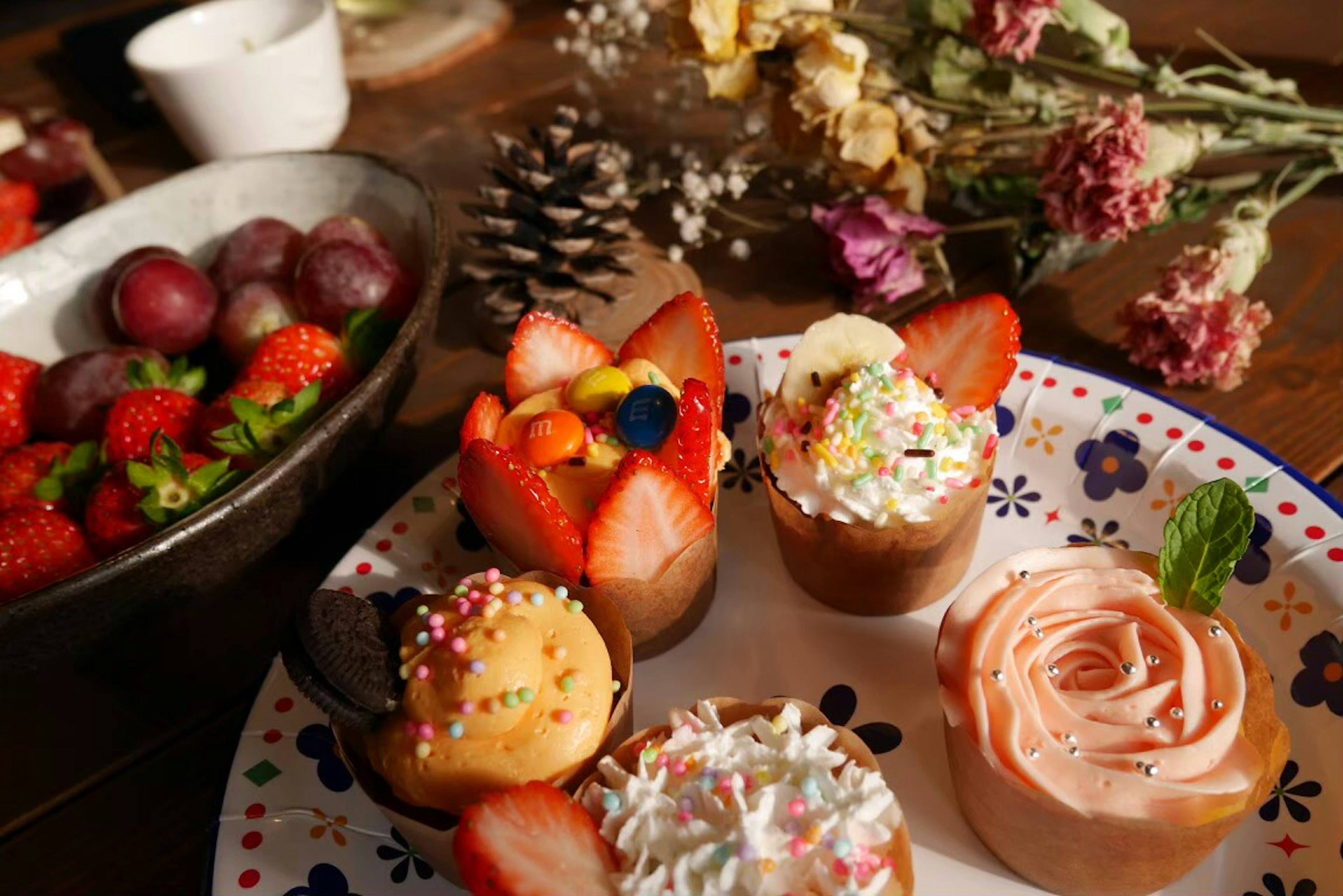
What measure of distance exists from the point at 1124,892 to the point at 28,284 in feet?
5.99

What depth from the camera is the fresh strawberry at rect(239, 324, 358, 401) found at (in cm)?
142

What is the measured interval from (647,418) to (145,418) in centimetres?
74

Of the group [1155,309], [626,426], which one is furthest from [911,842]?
[1155,309]

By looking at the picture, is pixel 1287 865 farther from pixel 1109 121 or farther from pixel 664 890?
pixel 1109 121

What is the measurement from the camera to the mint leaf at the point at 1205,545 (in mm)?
1045

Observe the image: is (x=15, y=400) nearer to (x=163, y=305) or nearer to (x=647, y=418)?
(x=163, y=305)

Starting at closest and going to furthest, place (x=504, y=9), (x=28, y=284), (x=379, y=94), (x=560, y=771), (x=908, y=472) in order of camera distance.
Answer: (x=560, y=771), (x=908, y=472), (x=28, y=284), (x=379, y=94), (x=504, y=9)

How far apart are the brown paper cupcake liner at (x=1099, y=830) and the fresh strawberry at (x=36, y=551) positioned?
44.4 inches

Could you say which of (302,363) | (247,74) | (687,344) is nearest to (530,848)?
(687,344)

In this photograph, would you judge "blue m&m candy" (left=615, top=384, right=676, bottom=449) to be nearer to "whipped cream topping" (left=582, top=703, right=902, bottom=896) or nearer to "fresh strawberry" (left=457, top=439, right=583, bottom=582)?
"fresh strawberry" (left=457, top=439, right=583, bottom=582)

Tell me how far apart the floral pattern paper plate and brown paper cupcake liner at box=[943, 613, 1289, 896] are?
0.18ft

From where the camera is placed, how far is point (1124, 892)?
1.03 m

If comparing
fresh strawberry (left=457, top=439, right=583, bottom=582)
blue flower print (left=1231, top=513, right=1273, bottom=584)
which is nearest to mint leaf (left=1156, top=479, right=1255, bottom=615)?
blue flower print (left=1231, top=513, right=1273, bottom=584)

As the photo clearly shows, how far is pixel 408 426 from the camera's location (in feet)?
5.37
